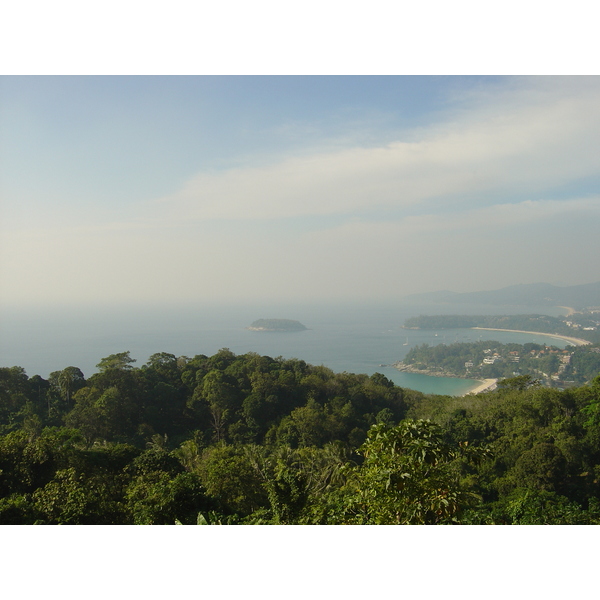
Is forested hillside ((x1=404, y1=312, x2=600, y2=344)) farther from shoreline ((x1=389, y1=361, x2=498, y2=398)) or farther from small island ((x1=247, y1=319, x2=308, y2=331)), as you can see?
small island ((x1=247, y1=319, x2=308, y2=331))

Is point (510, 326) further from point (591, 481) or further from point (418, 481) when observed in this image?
point (418, 481)

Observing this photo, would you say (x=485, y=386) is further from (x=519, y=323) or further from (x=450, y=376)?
(x=519, y=323)

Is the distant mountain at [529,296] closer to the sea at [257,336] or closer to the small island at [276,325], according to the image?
the sea at [257,336]

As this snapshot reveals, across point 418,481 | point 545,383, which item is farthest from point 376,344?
point 418,481

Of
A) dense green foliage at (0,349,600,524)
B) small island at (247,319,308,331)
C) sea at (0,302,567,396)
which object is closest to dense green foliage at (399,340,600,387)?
sea at (0,302,567,396)

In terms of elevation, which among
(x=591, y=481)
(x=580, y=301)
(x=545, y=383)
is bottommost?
(x=591, y=481)

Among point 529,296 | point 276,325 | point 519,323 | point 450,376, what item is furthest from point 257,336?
point 519,323

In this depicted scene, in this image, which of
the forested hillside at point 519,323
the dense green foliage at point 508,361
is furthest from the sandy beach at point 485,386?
the forested hillside at point 519,323
